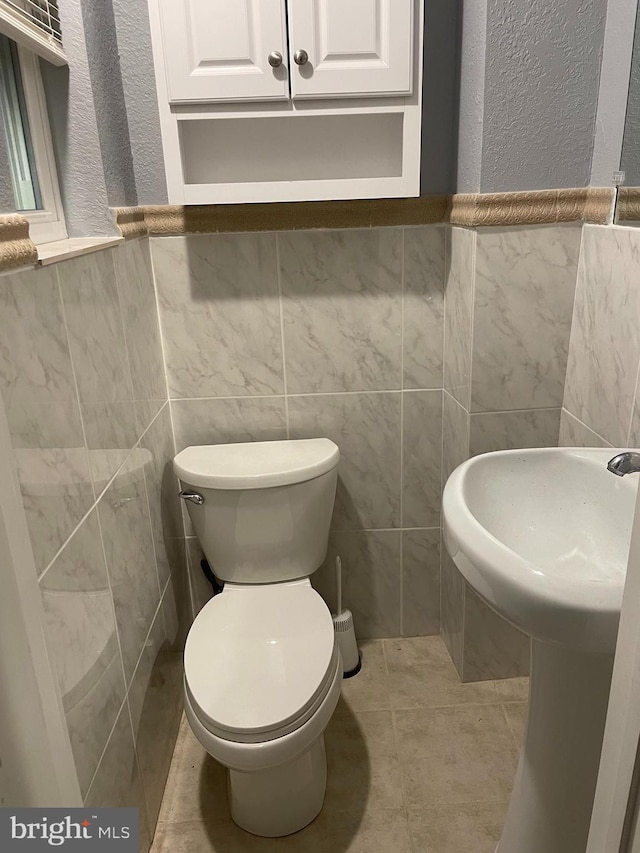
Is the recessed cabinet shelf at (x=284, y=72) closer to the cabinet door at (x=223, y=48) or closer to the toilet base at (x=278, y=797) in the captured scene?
the cabinet door at (x=223, y=48)

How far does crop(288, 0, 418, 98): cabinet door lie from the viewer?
134 cm

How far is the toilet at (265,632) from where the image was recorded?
1.22 meters

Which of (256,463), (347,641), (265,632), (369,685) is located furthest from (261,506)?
(369,685)

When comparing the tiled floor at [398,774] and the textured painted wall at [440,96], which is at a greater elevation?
the textured painted wall at [440,96]

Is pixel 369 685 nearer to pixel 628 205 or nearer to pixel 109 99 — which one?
pixel 628 205

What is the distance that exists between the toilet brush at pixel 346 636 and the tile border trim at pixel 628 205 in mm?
1144

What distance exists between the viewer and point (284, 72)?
137cm

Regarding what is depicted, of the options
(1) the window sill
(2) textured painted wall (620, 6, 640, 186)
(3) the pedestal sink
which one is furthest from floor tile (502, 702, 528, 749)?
(1) the window sill

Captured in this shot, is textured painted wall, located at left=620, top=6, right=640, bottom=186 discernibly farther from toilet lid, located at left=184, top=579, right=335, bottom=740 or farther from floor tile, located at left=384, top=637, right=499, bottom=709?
floor tile, located at left=384, top=637, right=499, bottom=709

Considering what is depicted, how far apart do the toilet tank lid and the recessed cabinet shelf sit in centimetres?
64

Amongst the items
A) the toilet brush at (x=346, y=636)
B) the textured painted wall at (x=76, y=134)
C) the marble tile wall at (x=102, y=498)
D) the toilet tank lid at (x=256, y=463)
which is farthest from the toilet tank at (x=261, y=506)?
the textured painted wall at (x=76, y=134)

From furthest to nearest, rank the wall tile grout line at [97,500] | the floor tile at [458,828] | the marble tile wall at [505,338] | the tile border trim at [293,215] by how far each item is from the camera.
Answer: the tile border trim at [293,215]
the marble tile wall at [505,338]
the floor tile at [458,828]
the wall tile grout line at [97,500]

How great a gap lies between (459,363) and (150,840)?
1.35m

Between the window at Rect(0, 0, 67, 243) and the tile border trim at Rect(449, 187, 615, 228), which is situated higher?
the window at Rect(0, 0, 67, 243)
